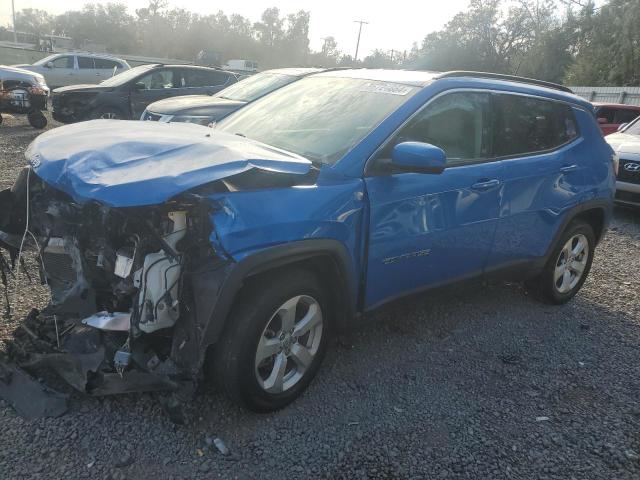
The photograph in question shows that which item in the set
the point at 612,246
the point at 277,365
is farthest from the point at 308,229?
the point at 612,246

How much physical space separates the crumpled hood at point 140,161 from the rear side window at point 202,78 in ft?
32.7

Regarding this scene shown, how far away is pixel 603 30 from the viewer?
33.0 metres

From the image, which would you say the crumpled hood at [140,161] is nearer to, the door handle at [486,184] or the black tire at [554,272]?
the door handle at [486,184]

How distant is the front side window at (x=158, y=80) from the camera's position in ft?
40.1

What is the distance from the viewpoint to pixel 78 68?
64.1 ft

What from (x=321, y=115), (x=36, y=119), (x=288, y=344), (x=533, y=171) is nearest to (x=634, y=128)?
(x=533, y=171)

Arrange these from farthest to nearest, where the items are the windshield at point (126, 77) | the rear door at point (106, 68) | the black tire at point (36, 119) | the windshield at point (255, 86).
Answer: the rear door at point (106, 68) < the black tire at point (36, 119) < the windshield at point (126, 77) < the windshield at point (255, 86)

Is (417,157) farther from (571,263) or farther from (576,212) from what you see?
(571,263)

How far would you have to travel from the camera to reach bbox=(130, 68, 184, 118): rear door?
12031 mm

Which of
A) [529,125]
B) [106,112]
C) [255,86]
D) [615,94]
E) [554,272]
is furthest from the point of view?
[615,94]

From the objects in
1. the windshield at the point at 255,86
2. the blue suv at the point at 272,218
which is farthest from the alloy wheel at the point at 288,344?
the windshield at the point at 255,86

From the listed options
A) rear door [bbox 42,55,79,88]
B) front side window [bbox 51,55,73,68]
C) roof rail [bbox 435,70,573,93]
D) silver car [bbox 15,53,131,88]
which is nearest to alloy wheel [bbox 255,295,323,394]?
roof rail [bbox 435,70,573,93]

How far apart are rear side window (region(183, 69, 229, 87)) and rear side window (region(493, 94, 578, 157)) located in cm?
981

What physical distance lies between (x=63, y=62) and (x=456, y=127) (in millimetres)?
19602
